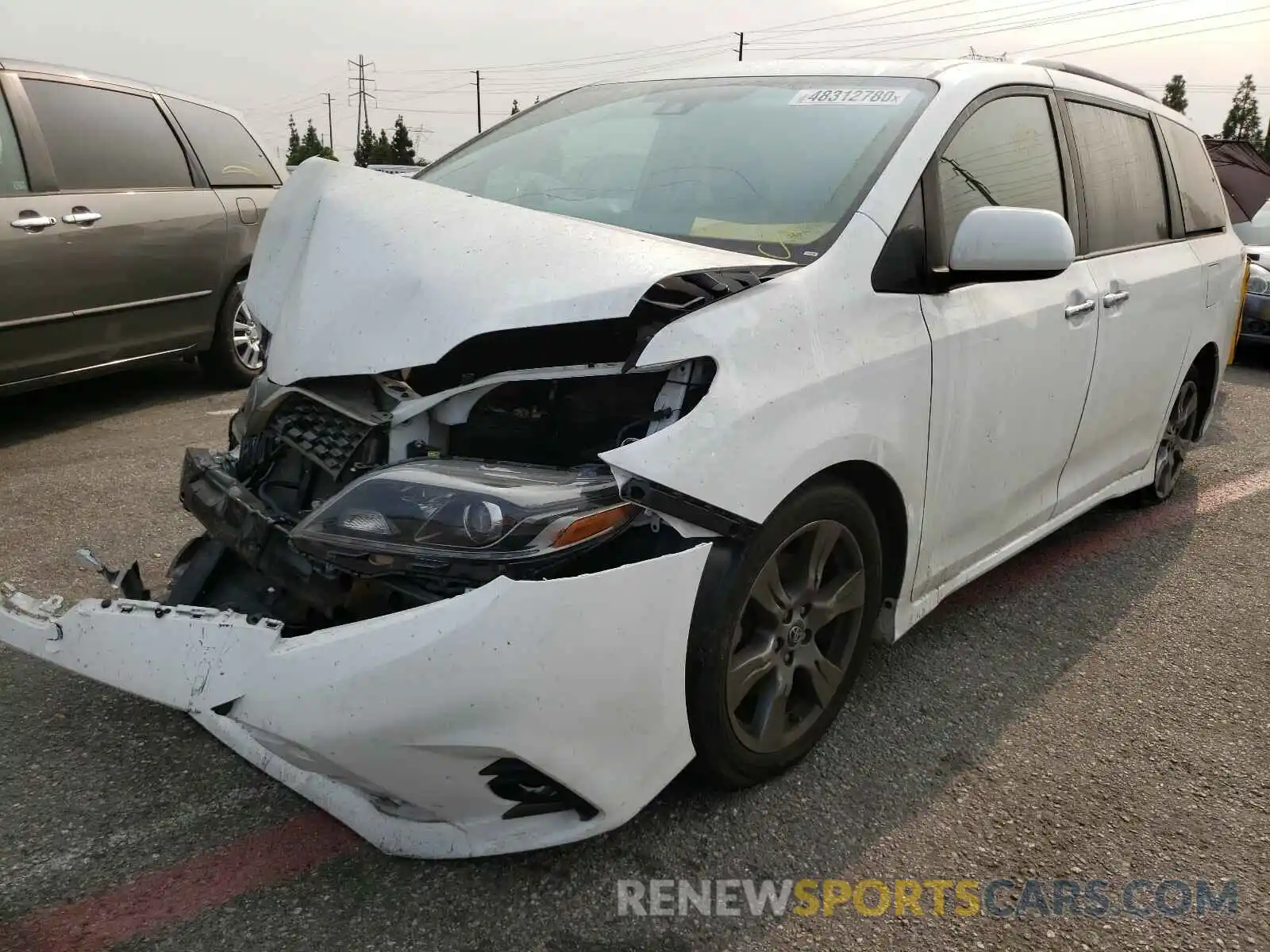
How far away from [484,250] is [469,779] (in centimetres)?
105

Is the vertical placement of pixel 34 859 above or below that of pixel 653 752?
below

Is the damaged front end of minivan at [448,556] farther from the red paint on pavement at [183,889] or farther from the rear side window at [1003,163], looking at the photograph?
the rear side window at [1003,163]

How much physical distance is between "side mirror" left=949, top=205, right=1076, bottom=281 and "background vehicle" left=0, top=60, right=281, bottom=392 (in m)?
4.11

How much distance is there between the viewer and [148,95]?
5461mm

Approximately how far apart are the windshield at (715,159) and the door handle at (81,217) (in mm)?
2512

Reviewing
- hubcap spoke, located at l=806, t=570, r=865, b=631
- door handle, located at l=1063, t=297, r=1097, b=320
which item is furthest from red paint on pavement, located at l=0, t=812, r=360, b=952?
door handle, located at l=1063, t=297, r=1097, b=320

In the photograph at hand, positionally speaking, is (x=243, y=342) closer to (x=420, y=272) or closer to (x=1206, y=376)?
(x=420, y=272)

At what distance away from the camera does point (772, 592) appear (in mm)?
2131

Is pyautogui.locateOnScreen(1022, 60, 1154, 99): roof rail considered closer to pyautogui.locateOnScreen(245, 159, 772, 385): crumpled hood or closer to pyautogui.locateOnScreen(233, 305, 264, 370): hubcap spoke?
pyautogui.locateOnScreen(245, 159, 772, 385): crumpled hood

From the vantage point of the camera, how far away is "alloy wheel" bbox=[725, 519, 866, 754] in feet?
6.95

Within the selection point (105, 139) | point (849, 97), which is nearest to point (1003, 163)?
point (849, 97)

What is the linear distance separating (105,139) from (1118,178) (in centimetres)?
469

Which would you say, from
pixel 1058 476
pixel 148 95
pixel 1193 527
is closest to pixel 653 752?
pixel 1058 476

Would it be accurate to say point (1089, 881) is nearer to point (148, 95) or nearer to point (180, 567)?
point (180, 567)
